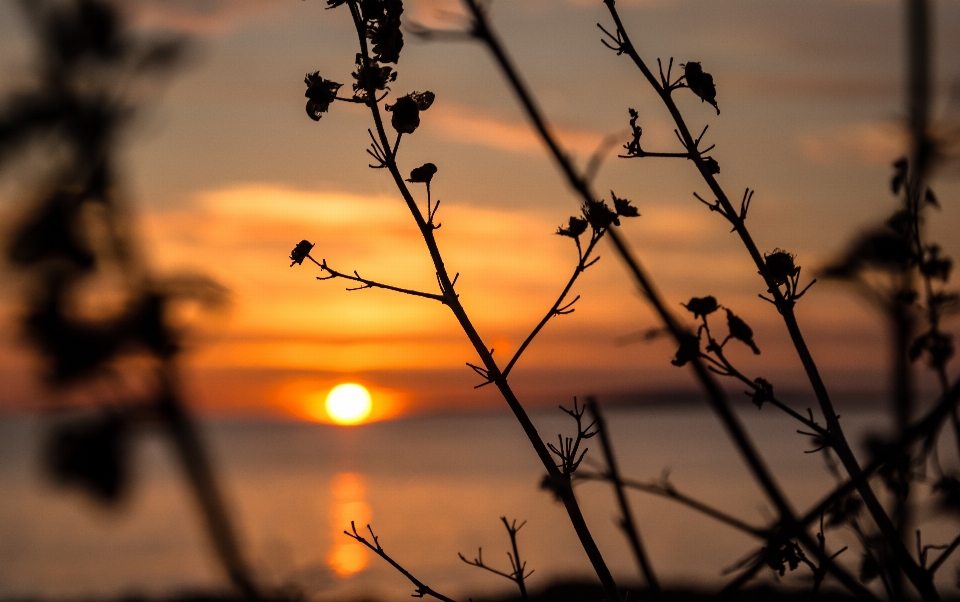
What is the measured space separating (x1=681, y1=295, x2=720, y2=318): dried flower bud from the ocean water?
1.52 feet

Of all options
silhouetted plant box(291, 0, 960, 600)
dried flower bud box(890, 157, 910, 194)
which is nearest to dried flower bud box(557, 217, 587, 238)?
silhouetted plant box(291, 0, 960, 600)

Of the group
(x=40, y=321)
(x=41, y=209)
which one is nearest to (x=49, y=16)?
(x=41, y=209)

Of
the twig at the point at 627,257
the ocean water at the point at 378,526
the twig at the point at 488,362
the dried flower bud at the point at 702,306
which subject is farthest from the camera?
the ocean water at the point at 378,526

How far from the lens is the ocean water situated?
2323 cm

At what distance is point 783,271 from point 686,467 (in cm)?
7116

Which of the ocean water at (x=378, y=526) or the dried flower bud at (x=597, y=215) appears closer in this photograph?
the dried flower bud at (x=597, y=215)

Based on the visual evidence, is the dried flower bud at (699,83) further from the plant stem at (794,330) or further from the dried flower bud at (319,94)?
the dried flower bud at (319,94)

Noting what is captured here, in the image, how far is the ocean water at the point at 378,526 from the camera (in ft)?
76.2

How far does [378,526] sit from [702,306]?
38.4 m

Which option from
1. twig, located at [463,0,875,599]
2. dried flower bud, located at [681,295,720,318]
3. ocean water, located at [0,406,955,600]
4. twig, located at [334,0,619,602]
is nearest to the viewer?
twig, located at [463,0,875,599]

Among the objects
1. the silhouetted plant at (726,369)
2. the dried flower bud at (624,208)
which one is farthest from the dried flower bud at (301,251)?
the dried flower bud at (624,208)

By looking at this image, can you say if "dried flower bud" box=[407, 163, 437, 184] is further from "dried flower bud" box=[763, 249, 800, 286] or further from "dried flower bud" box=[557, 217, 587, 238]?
"dried flower bud" box=[763, 249, 800, 286]

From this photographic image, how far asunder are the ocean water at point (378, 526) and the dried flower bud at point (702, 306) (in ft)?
1.52

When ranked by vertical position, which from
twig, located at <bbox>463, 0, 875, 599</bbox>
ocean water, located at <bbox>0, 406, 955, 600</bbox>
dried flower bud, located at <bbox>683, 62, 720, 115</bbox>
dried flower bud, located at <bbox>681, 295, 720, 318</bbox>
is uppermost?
→ ocean water, located at <bbox>0, 406, 955, 600</bbox>
